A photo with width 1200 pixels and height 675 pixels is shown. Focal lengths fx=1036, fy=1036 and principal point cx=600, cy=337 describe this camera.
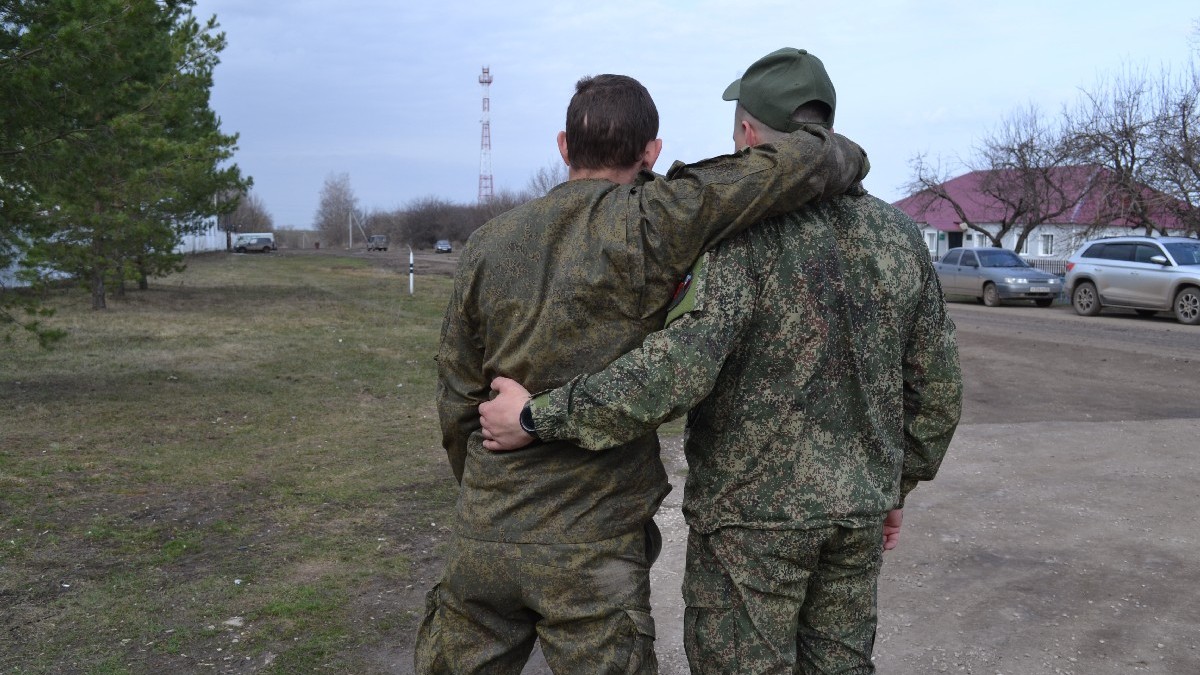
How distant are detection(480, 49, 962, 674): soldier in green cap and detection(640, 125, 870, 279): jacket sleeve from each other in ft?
0.22

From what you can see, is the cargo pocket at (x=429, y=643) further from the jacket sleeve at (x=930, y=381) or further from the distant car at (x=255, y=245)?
the distant car at (x=255, y=245)

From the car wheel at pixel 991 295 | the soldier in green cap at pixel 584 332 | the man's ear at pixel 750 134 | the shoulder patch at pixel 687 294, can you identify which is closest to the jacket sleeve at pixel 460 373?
the soldier in green cap at pixel 584 332

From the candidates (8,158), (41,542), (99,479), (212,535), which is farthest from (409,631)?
(8,158)

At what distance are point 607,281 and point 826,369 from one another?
56 cm

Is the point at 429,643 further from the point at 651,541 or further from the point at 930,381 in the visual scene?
the point at 930,381

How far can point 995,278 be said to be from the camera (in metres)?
24.4

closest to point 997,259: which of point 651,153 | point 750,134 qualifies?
point 750,134

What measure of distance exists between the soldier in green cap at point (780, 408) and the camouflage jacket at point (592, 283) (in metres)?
0.08

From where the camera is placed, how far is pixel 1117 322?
19.3m

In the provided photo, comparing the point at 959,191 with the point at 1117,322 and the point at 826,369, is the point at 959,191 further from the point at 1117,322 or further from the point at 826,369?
the point at 826,369

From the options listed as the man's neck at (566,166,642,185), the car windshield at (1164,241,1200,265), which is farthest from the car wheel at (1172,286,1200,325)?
the man's neck at (566,166,642,185)

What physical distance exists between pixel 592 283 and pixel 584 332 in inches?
4.6

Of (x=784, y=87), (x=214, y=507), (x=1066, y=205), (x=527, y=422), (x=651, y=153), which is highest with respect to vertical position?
(x=1066, y=205)

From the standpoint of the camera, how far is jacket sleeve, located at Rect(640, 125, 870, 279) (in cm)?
225
